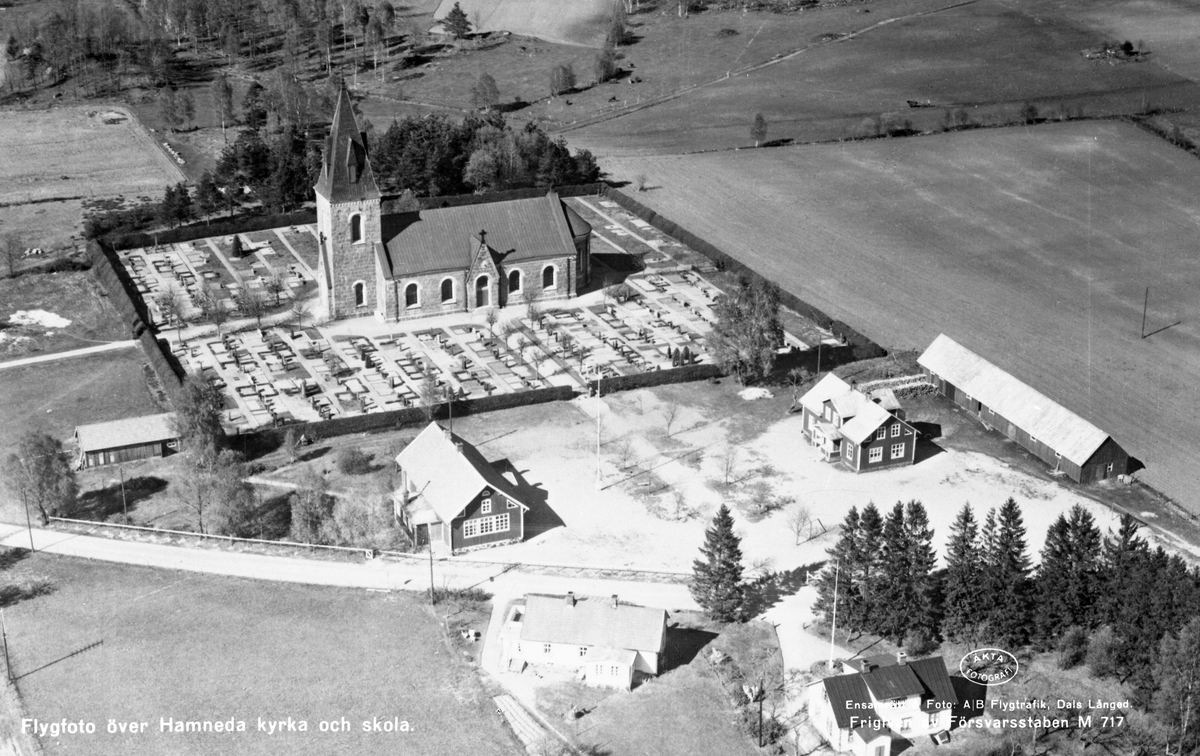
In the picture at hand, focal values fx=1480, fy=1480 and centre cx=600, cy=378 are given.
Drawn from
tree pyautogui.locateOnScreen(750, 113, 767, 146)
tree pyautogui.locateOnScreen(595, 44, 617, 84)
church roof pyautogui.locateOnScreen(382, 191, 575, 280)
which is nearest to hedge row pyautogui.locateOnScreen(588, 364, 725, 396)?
church roof pyautogui.locateOnScreen(382, 191, 575, 280)

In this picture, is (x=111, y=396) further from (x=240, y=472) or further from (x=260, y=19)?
(x=260, y=19)

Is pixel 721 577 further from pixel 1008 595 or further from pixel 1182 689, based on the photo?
pixel 1182 689

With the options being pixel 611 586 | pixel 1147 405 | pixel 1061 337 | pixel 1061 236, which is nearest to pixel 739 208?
pixel 1061 236

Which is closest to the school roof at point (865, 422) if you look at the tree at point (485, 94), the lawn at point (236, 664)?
the lawn at point (236, 664)

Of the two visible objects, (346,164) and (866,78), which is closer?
(346,164)

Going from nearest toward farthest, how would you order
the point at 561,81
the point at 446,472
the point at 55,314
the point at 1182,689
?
1. the point at 1182,689
2. the point at 446,472
3. the point at 55,314
4. the point at 561,81

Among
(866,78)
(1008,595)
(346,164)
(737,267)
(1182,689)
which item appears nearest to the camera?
(1182,689)

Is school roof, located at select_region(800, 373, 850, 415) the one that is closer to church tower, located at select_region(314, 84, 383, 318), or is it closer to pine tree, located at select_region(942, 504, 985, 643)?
pine tree, located at select_region(942, 504, 985, 643)

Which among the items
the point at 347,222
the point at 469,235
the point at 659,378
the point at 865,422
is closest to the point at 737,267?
the point at 469,235
